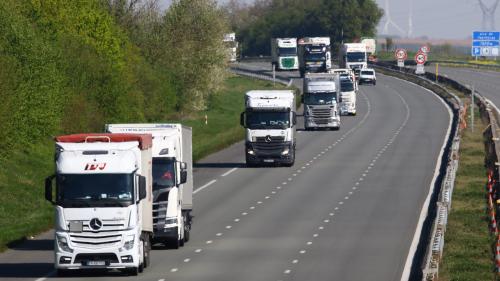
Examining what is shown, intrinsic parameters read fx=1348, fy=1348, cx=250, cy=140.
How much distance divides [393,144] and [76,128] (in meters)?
19.3

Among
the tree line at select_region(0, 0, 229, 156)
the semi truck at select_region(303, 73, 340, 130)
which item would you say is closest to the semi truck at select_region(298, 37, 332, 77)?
the tree line at select_region(0, 0, 229, 156)

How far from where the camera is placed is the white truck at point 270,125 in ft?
213

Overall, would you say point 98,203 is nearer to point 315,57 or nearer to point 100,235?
point 100,235

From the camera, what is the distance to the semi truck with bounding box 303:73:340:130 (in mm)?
87750

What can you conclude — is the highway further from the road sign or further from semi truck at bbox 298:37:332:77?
semi truck at bbox 298:37:332:77

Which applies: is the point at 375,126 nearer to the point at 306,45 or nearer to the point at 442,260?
the point at 306,45

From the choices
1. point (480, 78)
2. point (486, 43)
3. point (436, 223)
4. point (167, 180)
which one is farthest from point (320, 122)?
point (480, 78)

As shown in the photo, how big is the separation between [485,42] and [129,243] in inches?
2569

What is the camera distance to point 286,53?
156m

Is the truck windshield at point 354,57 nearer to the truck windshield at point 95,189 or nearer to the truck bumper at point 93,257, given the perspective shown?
the truck windshield at point 95,189

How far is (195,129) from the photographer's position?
319 ft

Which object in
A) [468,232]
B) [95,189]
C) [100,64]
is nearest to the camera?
[95,189]

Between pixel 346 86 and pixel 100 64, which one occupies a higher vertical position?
pixel 100 64

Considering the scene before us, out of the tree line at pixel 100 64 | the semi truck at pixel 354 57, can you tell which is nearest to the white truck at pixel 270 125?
the tree line at pixel 100 64
